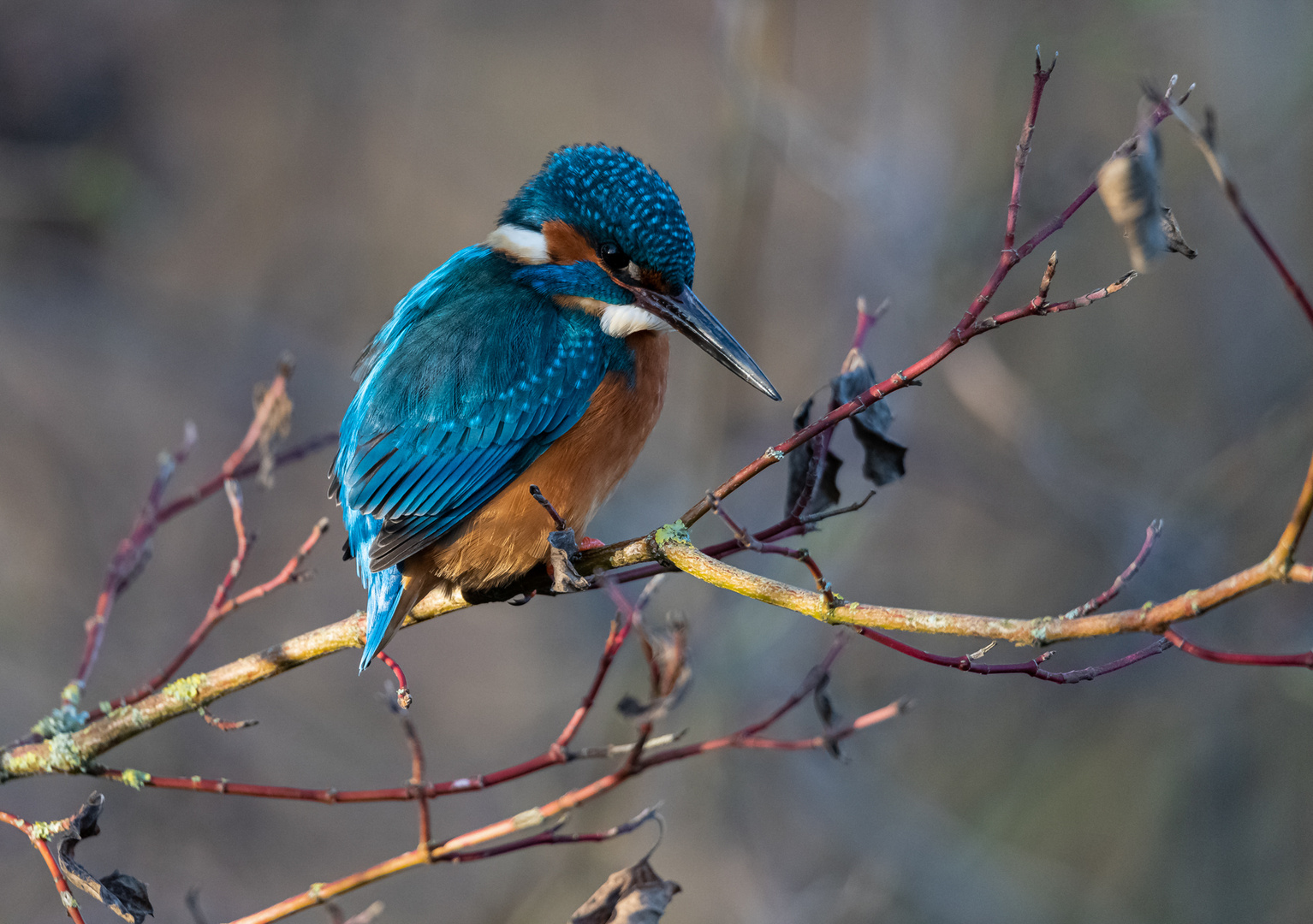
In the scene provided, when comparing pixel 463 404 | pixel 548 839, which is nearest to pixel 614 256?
pixel 463 404

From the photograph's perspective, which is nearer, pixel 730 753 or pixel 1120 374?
pixel 730 753

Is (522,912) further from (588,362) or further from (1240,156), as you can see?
(1240,156)

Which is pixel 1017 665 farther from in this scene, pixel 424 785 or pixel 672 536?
pixel 424 785

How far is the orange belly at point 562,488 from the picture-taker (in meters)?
1.92

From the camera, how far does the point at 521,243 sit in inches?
89.0

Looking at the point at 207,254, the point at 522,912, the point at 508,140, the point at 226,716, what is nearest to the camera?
the point at 522,912

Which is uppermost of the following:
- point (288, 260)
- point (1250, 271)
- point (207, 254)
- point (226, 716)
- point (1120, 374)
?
point (207, 254)

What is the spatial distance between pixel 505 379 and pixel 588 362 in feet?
0.53

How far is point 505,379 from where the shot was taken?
2.05m

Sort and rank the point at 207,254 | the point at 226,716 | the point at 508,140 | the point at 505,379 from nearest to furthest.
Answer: the point at 505,379 < the point at 226,716 < the point at 207,254 < the point at 508,140

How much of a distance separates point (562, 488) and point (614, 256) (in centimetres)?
45

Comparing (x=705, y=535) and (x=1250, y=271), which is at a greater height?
(x=705, y=535)

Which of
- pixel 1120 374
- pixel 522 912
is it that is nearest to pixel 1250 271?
pixel 1120 374

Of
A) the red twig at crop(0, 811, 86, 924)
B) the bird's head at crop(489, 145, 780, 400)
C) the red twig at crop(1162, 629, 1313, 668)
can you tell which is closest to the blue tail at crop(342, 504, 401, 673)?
the red twig at crop(0, 811, 86, 924)
